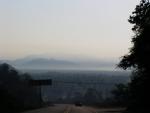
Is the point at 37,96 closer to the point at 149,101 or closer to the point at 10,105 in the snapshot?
the point at 10,105

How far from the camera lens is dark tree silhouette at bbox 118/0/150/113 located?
56312 millimetres

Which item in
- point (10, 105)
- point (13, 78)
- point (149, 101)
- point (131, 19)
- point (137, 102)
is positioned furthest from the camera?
point (13, 78)

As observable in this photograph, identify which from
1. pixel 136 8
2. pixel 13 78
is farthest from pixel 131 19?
pixel 13 78

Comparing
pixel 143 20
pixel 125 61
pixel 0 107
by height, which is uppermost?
pixel 143 20

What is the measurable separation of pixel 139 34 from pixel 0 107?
18.6 metres

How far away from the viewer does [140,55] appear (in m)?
57.0

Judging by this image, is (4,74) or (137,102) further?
(4,74)

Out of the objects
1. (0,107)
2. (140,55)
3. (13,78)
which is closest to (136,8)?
(140,55)

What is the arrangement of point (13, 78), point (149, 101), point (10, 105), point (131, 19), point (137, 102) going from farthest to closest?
point (13, 78) < point (10, 105) < point (131, 19) < point (137, 102) < point (149, 101)

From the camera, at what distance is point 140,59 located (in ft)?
187

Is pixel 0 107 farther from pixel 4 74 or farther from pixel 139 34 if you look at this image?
pixel 4 74

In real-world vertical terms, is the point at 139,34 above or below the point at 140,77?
above

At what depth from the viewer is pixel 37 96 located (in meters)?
138

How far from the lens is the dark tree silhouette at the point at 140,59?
56312 millimetres
